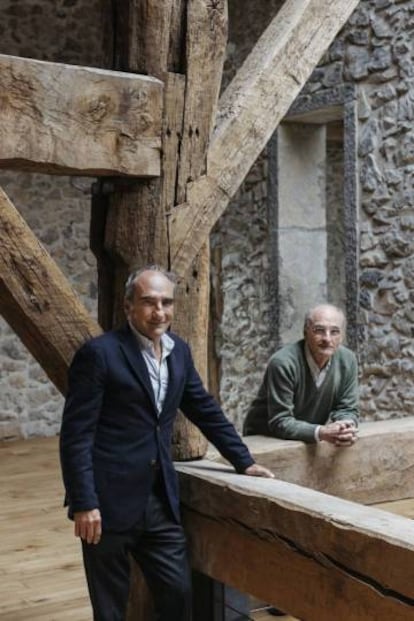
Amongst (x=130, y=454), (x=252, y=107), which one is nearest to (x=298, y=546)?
(x=130, y=454)

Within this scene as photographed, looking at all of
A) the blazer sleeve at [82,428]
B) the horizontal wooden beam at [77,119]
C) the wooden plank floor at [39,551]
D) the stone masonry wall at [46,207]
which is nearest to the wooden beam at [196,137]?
the horizontal wooden beam at [77,119]

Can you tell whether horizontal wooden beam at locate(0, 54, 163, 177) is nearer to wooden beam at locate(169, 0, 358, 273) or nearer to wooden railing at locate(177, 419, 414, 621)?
wooden beam at locate(169, 0, 358, 273)

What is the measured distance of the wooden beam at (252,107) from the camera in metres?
3.18

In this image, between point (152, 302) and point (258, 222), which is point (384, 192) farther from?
point (152, 302)

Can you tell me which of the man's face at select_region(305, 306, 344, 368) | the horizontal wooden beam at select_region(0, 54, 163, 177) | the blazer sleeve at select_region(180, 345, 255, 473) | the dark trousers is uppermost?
the horizontal wooden beam at select_region(0, 54, 163, 177)

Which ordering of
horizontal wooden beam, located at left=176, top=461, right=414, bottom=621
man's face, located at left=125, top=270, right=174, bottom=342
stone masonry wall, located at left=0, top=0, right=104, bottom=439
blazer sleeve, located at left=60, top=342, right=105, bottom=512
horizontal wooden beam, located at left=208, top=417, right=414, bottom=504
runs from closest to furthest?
horizontal wooden beam, located at left=176, top=461, right=414, bottom=621, blazer sleeve, located at left=60, top=342, right=105, bottom=512, man's face, located at left=125, top=270, right=174, bottom=342, horizontal wooden beam, located at left=208, top=417, right=414, bottom=504, stone masonry wall, located at left=0, top=0, right=104, bottom=439

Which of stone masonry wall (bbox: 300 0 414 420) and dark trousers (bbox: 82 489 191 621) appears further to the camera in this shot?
stone masonry wall (bbox: 300 0 414 420)

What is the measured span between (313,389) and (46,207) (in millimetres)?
4632

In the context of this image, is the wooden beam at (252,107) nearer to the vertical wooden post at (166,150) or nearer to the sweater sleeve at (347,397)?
the vertical wooden post at (166,150)

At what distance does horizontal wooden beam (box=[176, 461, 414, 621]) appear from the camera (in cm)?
228

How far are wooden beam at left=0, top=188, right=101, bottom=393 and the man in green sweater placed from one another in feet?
2.56

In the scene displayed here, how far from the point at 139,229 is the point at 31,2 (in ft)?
16.9

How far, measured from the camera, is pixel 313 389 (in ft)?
11.6

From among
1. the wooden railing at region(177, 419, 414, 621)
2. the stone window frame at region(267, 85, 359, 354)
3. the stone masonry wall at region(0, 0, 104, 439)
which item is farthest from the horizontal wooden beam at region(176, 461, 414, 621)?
the stone masonry wall at region(0, 0, 104, 439)
